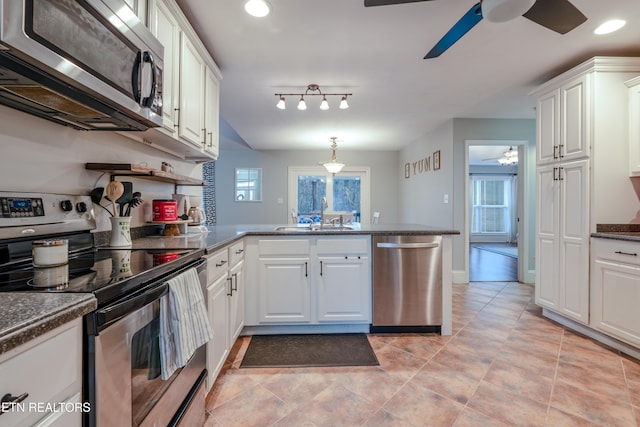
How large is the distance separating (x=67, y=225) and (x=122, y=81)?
2.26 ft

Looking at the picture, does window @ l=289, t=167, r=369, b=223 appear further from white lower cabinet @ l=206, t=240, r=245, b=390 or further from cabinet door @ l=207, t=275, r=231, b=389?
cabinet door @ l=207, t=275, r=231, b=389

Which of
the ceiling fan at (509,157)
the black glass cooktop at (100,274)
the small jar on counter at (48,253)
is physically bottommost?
the black glass cooktop at (100,274)

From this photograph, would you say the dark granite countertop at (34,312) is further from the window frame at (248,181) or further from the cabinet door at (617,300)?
the window frame at (248,181)

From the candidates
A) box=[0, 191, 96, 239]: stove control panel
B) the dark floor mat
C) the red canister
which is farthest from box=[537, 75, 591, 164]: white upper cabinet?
box=[0, 191, 96, 239]: stove control panel

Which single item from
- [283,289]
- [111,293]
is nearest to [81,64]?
[111,293]

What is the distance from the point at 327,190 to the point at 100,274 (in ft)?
20.0

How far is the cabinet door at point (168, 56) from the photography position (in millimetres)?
1587

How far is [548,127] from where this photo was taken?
2.77 m

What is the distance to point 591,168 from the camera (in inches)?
94.5

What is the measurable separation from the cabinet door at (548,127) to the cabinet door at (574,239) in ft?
0.63

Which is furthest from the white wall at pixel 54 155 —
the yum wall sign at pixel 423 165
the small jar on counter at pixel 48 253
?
the yum wall sign at pixel 423 165

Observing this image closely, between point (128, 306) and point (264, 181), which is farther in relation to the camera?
point (264, 181)

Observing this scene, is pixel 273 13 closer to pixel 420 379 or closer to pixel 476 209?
pixel 420 379

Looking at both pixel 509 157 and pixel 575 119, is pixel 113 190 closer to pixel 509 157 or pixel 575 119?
pixel 575 119
